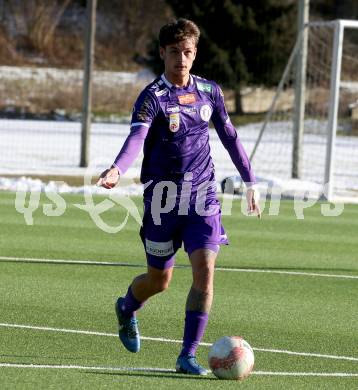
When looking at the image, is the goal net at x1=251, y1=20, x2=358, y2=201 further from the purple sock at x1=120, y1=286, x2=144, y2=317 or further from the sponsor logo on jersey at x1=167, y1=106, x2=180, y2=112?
the sponsor logo on jersey at x1=167, y1=106, x2=180, y2=112

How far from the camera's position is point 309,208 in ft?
61.2

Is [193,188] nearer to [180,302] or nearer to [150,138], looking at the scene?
[150,138]

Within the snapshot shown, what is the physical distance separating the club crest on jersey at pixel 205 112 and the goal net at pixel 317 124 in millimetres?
12345

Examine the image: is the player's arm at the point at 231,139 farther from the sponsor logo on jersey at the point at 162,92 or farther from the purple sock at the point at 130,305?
the purple sock at the point at 130,305

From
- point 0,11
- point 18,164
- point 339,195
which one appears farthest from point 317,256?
point 0,11

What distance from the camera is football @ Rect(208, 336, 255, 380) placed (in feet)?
22.6

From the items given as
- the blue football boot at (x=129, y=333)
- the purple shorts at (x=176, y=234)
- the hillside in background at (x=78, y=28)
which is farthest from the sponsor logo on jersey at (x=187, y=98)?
the hillside in background at (x=78, y=28)

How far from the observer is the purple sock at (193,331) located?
711 cm

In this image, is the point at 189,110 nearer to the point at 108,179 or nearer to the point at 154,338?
the point at 108,179

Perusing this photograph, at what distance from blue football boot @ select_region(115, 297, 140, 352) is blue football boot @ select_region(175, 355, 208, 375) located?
62 centimetres

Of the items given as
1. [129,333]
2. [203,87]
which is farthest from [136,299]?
[203,87]

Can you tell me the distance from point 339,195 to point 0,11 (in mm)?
41570

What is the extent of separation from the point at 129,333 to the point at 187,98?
1585 millimetres

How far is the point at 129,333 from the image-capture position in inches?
303
